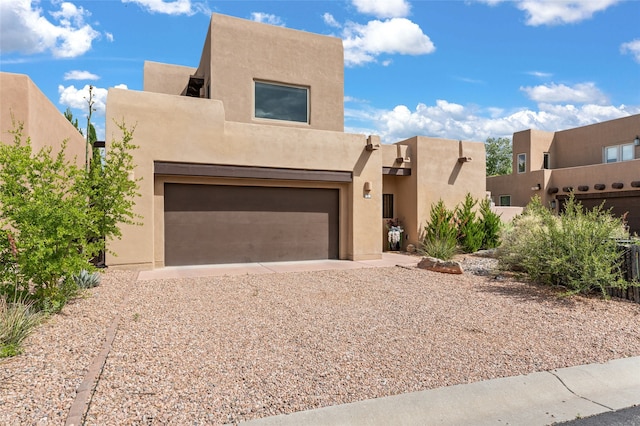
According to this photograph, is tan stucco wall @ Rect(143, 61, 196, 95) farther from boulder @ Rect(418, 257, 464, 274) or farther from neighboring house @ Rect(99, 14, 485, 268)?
boulder @ Rect(418, 257, 464, 274)

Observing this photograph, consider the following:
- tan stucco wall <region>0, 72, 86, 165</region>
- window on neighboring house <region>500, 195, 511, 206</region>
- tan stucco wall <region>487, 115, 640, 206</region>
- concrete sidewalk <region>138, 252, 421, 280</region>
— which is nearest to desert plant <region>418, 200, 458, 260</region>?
concrete sidewalk <region>138, 252, 421, 280</region>

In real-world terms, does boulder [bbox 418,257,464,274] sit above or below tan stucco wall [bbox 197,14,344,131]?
below

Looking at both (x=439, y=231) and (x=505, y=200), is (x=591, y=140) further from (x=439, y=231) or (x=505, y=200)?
(x=439, y=231)

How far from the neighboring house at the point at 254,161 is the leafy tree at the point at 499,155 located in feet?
123

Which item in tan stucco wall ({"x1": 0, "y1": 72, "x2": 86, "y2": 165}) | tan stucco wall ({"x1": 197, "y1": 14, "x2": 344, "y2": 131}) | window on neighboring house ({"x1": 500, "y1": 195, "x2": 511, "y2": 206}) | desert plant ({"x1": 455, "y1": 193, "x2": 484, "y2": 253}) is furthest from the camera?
window on neighboring house ({"x1": 500, "y1": 195, "x2": 511, "y2": 206})

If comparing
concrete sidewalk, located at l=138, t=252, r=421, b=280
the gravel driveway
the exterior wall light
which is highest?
the exterior wall light

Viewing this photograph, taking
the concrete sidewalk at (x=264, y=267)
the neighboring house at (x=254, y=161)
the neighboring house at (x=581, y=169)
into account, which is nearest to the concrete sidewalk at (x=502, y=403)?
the concrete sidewalk at (x=264, y=267)

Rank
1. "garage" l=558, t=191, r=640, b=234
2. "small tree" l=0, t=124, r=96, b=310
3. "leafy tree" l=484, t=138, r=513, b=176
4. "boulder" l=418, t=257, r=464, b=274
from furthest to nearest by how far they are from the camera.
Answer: "leafy tree" l=484, t=138, r=513, b=176 → "garage" l=558, t=191, r=640, b=234 → "boulder" l=418, t=257, r=464, b=274 → "small tree" l=0, t=124, r=96, b=310

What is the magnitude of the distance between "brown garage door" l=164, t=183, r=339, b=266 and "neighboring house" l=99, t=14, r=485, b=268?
0.03 m

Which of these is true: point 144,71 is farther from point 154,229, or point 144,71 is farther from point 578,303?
point 578,303

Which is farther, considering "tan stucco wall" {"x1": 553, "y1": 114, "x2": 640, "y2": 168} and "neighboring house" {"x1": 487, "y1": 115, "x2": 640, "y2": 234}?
"tan stucco wall" {"x1": 553, "y1": 114, "x2": 640, "y2": 168}

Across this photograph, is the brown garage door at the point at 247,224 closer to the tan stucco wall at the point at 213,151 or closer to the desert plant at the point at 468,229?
the tan stucco wall at the point at 213,151

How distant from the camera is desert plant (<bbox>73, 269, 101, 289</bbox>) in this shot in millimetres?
7015

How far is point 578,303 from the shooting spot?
6.91 metres
